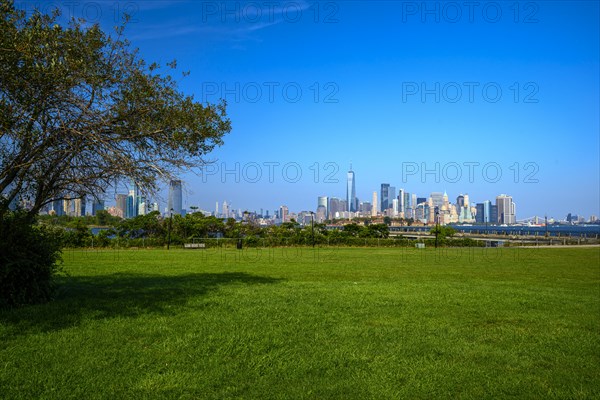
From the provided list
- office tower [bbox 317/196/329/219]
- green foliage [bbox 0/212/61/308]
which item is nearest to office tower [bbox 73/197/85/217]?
green foliage [bbox 0/212/61/308]

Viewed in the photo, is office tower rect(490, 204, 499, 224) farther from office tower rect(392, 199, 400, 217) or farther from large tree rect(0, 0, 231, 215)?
large tree rect(0, 0, 231, 215)

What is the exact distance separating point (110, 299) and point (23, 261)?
2016 mm

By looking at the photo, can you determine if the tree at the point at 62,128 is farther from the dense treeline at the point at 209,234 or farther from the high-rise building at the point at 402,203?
the high-rise building at the point at 402,203

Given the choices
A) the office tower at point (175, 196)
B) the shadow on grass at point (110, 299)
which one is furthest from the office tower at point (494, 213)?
the office tower at point (175, 196)

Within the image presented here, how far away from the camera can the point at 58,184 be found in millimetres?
10453

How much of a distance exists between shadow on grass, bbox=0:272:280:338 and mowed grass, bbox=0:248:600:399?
0.04 meters

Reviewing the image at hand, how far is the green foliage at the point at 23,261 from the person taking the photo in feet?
31.5

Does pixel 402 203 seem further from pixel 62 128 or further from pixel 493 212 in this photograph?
pixel 62 128

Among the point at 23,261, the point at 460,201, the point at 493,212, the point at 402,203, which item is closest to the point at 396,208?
the point at 402,203

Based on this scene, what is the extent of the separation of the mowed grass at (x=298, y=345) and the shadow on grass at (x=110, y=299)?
0.04 metres

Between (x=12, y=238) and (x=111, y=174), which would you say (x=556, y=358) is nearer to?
(x=111, y=174)

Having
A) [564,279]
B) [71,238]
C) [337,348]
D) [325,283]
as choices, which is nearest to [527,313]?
[337,348]

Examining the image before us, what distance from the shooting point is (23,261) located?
9703 millimetres

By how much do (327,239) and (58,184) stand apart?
123ft
